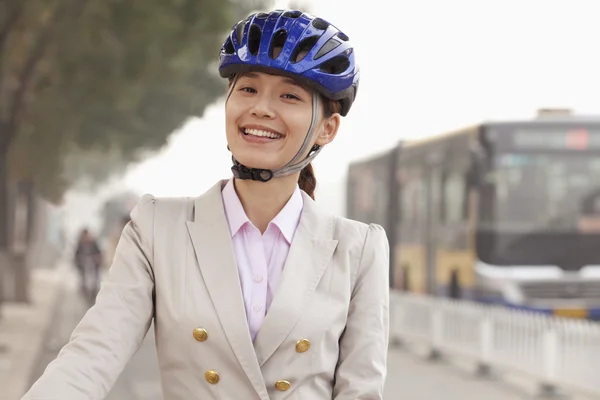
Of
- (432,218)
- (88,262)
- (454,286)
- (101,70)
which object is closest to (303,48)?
(454,286)

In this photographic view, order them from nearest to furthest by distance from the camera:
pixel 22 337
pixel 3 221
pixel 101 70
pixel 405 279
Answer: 1. pixel 22 337
2. pixel 101 70
3. pixel 405 279
4. pixel 3 221

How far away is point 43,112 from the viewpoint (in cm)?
2947

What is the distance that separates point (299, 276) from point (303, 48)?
517 millimetres

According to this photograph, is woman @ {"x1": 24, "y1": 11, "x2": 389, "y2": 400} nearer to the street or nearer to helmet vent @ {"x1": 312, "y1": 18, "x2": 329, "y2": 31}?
helmet vent @ {"x1": 312, "y1": 18, "x2": 329, "y2": 31}

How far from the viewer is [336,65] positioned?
9.38 feet

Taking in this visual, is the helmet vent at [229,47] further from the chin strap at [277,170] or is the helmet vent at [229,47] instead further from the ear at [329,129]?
the ear at [329,129]

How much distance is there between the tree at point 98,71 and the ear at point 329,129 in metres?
17.2

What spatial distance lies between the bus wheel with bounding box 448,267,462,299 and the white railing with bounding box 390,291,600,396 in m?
0.84

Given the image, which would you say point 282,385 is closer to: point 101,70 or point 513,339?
point 513,339

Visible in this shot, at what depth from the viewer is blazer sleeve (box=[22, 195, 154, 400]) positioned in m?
2.57

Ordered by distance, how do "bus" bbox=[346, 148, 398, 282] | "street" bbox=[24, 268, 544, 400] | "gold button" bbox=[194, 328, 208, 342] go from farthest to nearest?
"bus" bbox=[346, 148, 398, 282] → "street" bbox=[24, 268, 544, 400] → "gold button" bbox=[194, 328, 208, 342]

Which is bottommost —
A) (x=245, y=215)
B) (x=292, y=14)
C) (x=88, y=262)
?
(x=88, y=262)

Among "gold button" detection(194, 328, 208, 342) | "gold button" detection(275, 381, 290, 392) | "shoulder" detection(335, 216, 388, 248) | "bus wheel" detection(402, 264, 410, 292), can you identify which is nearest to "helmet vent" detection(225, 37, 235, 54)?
"shoulder" detection(335, 216, 388, 248)

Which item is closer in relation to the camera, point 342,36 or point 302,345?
point 302,345
